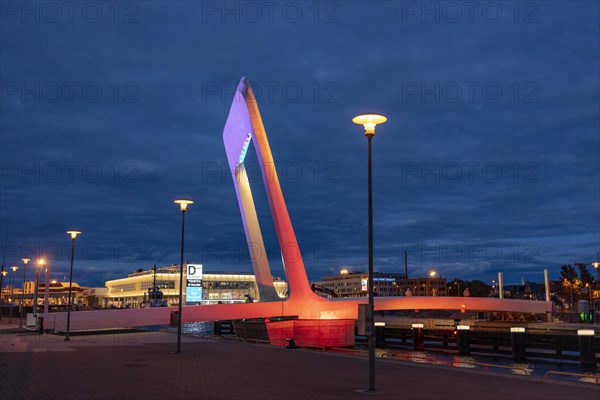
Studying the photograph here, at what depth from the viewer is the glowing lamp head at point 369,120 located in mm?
13842

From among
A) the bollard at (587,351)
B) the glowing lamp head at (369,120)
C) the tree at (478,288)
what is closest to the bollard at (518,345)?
the bollard at (587,351)

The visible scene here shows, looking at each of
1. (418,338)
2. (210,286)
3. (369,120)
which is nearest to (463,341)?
(418,338)

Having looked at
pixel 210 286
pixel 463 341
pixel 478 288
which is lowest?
pixel 463 341

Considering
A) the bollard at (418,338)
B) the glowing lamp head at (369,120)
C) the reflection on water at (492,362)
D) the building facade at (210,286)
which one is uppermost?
the glowing lamp head at (369,120)

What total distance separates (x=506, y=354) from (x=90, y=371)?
27445 mm

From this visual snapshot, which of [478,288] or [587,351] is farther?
[478,288]

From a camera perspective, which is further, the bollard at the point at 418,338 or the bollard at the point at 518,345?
the bollard at the point at 418,338

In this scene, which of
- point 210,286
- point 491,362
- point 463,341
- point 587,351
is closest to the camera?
point 587,351

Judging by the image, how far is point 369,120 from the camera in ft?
45.8

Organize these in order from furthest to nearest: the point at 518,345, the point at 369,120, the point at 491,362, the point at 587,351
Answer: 1. the point at 491,362
2. the point at 518,345
3. the point at 587,351
4. the point at 369,120

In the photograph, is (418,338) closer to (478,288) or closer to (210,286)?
(210,286)

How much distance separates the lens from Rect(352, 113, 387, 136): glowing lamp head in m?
13.8

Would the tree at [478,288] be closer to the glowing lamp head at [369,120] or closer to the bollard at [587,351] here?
the bollard at [587,351]

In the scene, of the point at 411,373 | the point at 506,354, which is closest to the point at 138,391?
the point at 411,373
